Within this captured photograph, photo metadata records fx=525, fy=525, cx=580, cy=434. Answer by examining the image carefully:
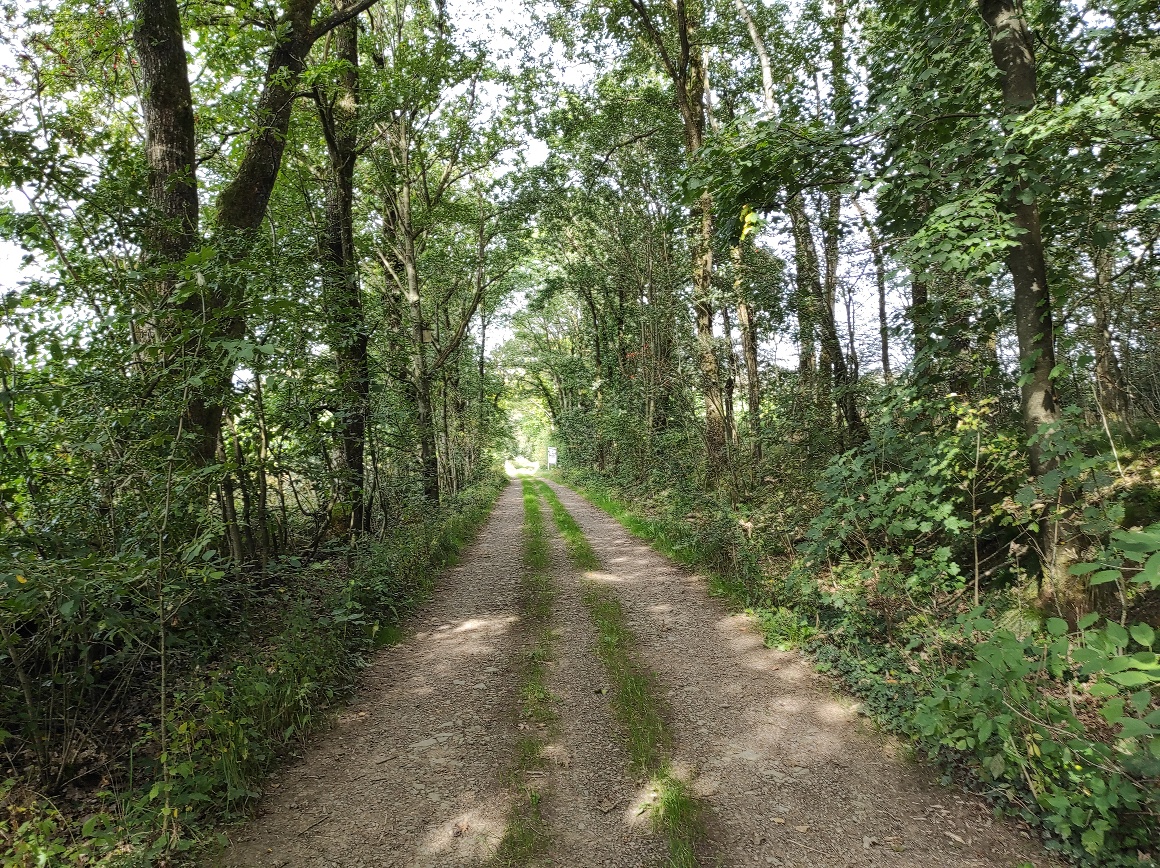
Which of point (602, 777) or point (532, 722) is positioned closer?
point (602, 777)

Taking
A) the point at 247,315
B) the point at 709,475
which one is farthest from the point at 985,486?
the point at 247,315

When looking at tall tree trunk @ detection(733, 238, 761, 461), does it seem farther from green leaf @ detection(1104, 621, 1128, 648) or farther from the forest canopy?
green leaf @ detection(1104, 621, 1128, 648)

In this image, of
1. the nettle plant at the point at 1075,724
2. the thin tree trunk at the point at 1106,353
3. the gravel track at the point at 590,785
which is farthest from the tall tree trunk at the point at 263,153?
the thin tree trunk at the point at 1106,353

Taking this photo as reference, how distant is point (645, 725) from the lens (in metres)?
4.18

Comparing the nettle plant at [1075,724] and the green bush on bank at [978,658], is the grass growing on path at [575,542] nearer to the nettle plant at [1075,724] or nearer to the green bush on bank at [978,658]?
the green bush on bank at [978,658]

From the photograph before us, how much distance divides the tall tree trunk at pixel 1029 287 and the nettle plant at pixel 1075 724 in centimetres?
145

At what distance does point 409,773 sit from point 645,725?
1.79 meters

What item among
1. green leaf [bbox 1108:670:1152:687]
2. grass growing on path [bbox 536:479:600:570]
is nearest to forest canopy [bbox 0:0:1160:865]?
green leaf [bbox 1108:670:1152:687]

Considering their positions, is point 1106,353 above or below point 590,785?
above

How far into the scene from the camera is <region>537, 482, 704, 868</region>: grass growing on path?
3092 millimetres

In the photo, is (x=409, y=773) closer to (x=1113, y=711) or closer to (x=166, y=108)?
(x=1113, y=711)

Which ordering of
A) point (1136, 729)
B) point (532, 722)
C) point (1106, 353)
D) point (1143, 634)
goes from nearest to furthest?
point (1136, 729) → point (1143, 634) → point (532, 722) → point (1106, 353)

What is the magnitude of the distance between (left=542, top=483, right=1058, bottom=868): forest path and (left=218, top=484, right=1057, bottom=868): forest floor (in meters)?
0.01

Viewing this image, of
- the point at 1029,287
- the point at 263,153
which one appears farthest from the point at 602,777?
the point at 263,153
